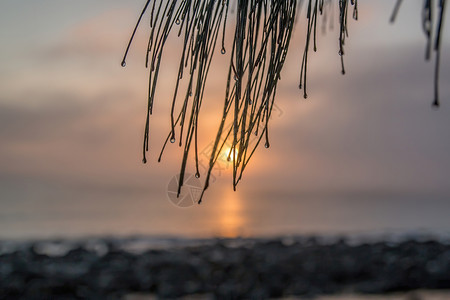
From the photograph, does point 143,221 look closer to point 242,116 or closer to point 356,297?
point 356,297

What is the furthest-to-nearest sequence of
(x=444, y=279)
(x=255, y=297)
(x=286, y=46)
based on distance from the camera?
(x=444, y=279), (x=255, y=297), (x=286, y=46)

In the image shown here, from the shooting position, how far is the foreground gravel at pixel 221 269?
3.54 meters

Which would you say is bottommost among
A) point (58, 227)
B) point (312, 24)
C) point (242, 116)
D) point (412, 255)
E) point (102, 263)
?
point (58, 227)

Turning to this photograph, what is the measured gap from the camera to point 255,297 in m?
3.42

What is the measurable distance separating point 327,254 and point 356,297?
939 mm

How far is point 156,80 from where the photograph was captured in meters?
0.78

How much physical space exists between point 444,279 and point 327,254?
92 cm

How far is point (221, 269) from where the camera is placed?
3.96 metres

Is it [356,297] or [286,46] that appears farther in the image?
[356,297]

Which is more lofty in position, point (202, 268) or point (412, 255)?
point (202, 268)

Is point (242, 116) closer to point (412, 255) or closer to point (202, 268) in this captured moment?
point (202, 268)

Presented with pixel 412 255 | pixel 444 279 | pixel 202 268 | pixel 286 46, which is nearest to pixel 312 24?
pixel 286 46

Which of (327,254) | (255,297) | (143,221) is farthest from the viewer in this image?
(143,221)

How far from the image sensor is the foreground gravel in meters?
3.54
